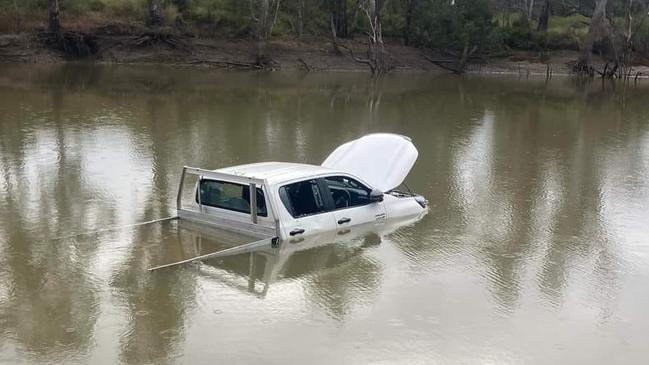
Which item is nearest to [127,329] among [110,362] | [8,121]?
[110,362]

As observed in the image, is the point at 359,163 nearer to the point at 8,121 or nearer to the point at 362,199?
the point at 362,199

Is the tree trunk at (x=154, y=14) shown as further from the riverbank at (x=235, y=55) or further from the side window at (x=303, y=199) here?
the side window at (x=303, y=199)

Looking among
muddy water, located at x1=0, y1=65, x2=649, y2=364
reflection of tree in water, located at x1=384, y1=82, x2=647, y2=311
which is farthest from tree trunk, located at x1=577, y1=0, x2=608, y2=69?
muddy water, located at x1=0, y1=65, x2=649, y2=364

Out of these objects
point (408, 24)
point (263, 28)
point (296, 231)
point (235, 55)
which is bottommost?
point (296, 231)

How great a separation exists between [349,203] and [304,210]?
984 millimetres

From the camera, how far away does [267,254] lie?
10.2 metres

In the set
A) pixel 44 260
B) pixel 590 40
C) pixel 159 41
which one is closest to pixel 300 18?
pixel 159 41

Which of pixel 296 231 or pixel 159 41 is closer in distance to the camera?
pixel 296 231

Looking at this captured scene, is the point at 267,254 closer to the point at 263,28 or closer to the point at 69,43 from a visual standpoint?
the point at 263,28

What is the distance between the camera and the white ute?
10.4 meters

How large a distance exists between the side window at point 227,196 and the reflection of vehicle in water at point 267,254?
15.8 inches

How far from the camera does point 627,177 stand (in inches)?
677

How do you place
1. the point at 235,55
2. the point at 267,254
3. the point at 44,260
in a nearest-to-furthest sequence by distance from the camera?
1. the point at 44,260
2. the point at 267,254
3. the point at 235,55

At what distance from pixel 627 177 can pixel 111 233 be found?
484 inches
